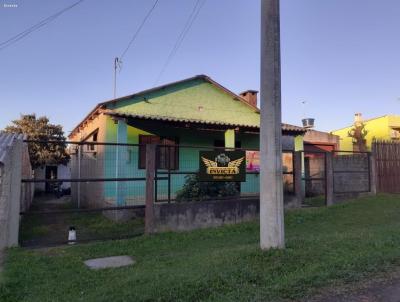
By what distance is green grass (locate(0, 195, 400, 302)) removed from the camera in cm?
480

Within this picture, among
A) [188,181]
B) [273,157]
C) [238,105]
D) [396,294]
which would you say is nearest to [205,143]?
[238,105]

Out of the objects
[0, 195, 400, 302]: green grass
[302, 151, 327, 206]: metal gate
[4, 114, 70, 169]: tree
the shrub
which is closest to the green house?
the shrub

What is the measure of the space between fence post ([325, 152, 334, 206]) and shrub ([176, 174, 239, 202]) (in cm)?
399

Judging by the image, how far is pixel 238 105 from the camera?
58.0 feet

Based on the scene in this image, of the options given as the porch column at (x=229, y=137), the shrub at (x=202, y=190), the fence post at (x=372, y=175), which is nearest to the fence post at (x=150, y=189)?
the shrub at (x=202, y=190)

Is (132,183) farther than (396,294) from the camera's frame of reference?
Yes

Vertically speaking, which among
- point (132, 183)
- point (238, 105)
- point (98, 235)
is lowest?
point (98, 235)

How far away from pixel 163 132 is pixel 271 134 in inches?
353

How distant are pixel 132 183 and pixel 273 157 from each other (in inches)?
266

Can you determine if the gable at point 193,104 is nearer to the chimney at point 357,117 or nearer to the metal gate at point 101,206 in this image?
the metal gate at point 101,206


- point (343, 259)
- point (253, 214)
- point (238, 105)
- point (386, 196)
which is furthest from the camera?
point (238, 105)

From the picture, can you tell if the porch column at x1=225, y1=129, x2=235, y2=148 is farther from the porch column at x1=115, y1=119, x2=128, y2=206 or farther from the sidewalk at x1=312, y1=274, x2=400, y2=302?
the sidewalk at x1=312, y1=274, x2=400, y2=302

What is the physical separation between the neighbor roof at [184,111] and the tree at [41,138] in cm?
1441

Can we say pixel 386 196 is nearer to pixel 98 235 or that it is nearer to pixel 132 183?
pixel 132 183
